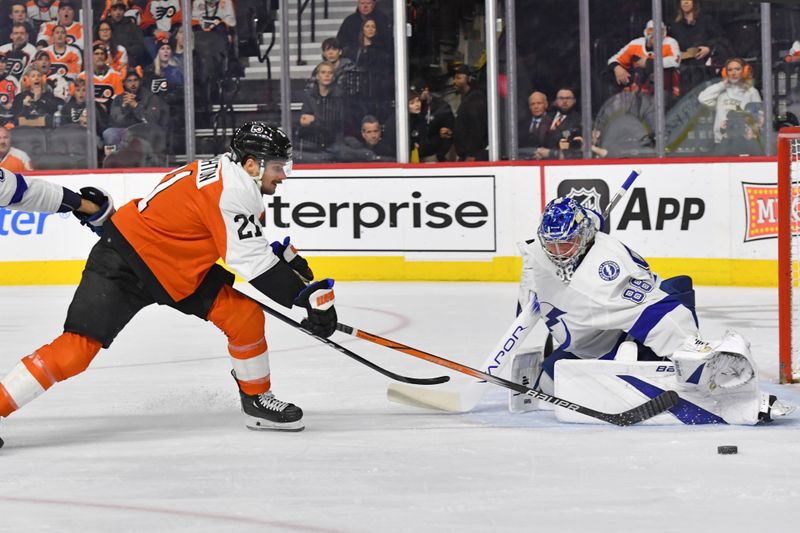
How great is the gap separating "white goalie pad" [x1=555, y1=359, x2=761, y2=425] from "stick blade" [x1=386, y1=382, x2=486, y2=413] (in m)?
0.37

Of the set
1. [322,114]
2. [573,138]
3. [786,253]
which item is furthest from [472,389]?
[322,114]

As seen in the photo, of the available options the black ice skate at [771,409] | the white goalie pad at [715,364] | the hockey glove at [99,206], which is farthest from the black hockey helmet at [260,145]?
the black ice skate at [771,409]

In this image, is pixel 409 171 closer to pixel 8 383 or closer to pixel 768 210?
pixel 768 210

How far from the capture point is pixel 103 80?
9.55m

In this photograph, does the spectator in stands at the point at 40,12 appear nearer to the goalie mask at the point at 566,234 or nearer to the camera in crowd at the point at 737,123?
the camera in crowd at the point at 737,123

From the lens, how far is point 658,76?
8.82 meters

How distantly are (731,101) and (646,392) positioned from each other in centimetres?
520

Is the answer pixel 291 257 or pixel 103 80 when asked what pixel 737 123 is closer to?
pixel 103 80

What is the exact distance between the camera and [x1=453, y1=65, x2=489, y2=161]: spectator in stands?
9.34 metres

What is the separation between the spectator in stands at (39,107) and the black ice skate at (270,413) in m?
6.20

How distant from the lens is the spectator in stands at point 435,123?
9383 mm

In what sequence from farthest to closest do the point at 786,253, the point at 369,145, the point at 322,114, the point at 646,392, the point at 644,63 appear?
the point at 322,114 < the point at 369,145 < the point at 644,63 < the point at 786,253 < the point at 646,392

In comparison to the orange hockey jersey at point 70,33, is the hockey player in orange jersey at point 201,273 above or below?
below

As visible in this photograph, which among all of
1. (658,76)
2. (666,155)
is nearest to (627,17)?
(658,76)
